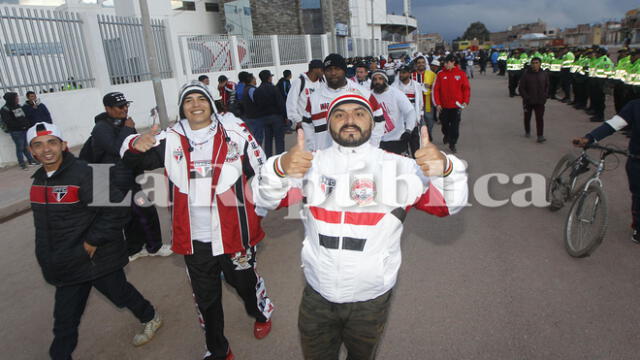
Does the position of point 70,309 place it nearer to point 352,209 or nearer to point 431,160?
point 352,209

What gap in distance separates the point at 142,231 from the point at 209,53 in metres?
15.0

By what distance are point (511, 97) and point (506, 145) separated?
34.2 ft

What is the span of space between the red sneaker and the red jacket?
718 centimetres

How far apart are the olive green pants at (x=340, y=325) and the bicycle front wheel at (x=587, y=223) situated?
311cm

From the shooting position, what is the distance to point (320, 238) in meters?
2.23

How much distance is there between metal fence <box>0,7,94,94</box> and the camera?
10.5 meters

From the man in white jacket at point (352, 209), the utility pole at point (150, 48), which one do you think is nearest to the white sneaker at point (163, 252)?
the man in white jacket at point (352, 209)

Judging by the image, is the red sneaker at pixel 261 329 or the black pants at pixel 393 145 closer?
the red sneaker at pixel 261 329

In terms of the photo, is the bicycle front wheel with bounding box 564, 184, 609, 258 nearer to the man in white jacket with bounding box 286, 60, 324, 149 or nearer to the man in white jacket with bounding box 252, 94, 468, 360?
the man in white jacket with bounding box 252, 94, 468, 360

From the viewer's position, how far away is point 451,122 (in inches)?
372

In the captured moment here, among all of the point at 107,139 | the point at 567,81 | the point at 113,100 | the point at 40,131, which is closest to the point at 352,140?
the point at 40,131

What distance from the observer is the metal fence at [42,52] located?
34.5ft

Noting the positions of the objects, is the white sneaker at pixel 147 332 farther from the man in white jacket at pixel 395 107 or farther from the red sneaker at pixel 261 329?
the man in white jacket at pixel 395 107

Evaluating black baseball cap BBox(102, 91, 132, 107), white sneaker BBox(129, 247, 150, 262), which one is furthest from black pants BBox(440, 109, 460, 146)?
black baseball cap BBox(102, 91, 132, 107)
